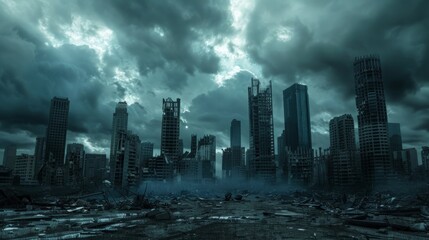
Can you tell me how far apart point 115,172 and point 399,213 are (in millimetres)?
172305

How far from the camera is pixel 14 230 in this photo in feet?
108

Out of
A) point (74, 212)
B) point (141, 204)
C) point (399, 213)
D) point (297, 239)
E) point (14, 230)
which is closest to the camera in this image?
point (297, 239)

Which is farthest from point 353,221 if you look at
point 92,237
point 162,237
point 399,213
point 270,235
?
point 92,237

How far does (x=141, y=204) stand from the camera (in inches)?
2808

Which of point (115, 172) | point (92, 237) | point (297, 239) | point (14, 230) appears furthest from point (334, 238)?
point (115, 172)

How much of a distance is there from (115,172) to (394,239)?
188158 millimetres

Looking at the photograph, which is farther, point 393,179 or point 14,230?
point 393,179

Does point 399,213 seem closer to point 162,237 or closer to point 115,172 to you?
point 162,237

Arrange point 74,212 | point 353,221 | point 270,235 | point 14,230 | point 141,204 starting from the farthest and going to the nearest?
point 141,204
point 74,212
point 353,221
point 14,230
point 270,235

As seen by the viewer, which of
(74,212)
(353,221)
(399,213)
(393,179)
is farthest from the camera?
(393,179)

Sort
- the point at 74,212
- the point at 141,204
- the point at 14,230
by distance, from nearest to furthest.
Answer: the point at 14,230, the point at 74,212, the point at 141,204

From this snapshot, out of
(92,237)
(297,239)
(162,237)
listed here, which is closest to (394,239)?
(297,239)

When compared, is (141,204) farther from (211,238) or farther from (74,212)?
(211,238)

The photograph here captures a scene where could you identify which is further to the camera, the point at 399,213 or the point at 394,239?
the point at 399,213
